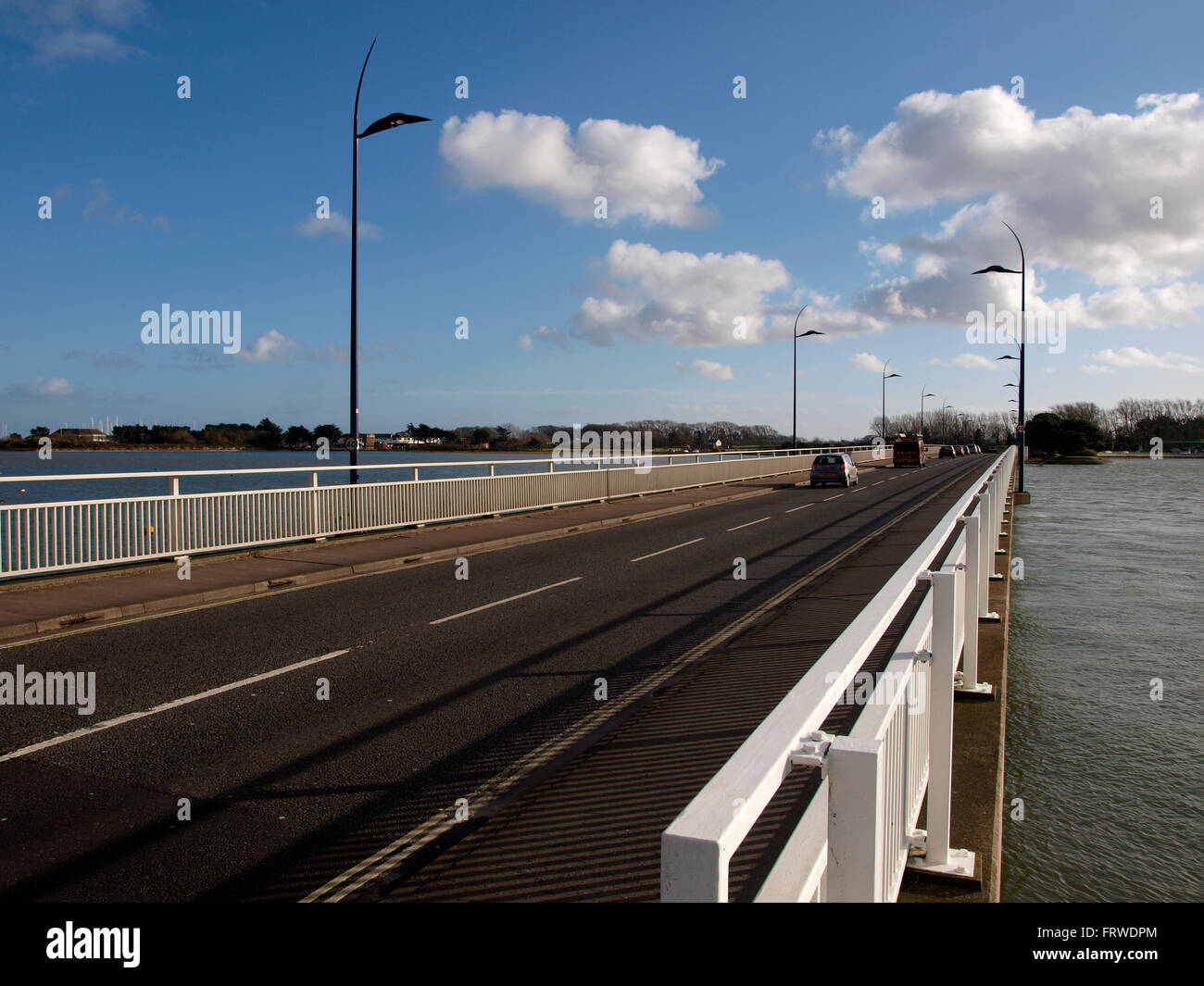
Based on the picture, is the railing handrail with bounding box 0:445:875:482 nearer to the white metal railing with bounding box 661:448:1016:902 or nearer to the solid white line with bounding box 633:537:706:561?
the solid white line with bounding box 633:537:706:561

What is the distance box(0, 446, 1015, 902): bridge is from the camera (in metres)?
2.93

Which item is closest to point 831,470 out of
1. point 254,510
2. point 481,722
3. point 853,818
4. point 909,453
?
point 254,510

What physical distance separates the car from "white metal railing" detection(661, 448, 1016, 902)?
3394 cm

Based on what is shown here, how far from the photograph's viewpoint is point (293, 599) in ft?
36.7

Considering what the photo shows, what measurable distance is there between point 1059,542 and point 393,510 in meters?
15.2

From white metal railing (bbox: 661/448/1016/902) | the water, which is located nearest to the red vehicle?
the water

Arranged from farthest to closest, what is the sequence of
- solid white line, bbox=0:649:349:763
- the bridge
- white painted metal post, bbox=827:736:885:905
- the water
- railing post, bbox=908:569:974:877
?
solid white line, bbox=0:649:349:763, the water, railing post, bbox=908:569:974:877, the bridge, white painted metal post, bbox=827:736:885:905

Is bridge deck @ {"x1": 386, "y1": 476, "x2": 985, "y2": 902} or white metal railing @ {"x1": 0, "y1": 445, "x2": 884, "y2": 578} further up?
white metal railing @ {"x1": 0, "y1": 445, "x2": 884, "y2": 578}

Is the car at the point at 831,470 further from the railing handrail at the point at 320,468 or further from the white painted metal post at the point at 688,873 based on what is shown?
the white painted metal post at the point at 688,873

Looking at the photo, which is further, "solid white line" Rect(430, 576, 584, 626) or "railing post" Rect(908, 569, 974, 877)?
"solid white line" Rect(430, 576, 584, 626)

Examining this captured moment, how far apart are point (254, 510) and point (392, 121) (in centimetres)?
843

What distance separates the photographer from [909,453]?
2618 inches

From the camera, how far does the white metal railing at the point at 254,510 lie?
36.4ft

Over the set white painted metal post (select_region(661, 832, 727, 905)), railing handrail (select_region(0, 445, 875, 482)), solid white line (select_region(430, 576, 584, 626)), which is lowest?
solid white line (select_region(430, 576, 584, 626))
